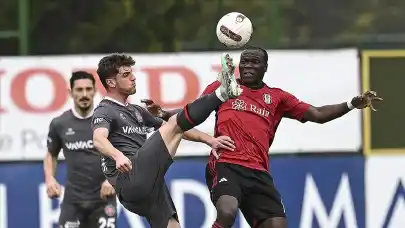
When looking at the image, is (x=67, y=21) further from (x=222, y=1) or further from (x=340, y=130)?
(x=340, y=130)

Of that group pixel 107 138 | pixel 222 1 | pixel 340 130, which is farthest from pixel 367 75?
pixel 107 138

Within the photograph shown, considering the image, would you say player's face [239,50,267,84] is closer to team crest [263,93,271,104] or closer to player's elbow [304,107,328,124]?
team crest [263,93,271,104]

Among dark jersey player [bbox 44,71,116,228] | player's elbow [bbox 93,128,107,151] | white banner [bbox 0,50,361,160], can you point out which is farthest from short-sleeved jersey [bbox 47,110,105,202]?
player's elbow [bbox 93,128,107,151]

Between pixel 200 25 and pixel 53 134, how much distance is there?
2.55 meters

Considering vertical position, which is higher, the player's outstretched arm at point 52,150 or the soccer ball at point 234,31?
the soccer ball at point 234,31

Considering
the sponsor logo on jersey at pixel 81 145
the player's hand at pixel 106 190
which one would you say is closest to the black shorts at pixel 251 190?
the player's hand at pixel 106 190

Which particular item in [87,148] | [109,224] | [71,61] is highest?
[71,61]

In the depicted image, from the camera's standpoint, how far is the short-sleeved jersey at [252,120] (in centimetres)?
905

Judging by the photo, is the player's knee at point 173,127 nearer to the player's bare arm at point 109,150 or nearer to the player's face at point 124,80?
the player's bare arm at point 109,150

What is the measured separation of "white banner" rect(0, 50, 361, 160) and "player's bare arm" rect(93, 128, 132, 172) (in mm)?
3628

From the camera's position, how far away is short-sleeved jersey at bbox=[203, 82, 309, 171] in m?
9.05

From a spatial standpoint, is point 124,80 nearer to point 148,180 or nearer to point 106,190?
point 148,180

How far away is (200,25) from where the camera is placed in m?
12.8

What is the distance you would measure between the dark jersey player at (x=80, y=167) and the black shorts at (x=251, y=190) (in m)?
2.03
